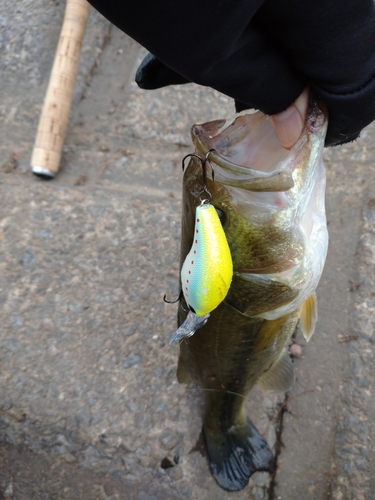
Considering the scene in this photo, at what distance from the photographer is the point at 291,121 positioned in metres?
1.25

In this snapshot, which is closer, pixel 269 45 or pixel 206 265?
pixel 269 45

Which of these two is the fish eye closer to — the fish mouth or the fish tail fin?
the fish mouth

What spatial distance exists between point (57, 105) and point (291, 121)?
1.99 m

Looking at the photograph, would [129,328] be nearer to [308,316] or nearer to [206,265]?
[308,316]

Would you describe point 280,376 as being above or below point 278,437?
above

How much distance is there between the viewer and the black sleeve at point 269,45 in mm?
844

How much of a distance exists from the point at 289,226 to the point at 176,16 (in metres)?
0.72

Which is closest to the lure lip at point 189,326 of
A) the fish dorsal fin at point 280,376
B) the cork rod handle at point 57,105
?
the fish dorsal fin at point 280,376

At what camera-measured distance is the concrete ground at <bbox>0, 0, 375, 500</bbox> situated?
2.04 metres

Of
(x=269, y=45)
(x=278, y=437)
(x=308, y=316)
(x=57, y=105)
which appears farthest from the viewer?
(x=57, y=105)

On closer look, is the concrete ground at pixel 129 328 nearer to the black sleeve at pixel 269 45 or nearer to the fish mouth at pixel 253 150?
the fish mouth at pixel 253 150

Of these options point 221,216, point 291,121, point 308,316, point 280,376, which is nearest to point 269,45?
point 291,121

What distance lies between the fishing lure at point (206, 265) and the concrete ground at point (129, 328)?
Result: 1.07 m

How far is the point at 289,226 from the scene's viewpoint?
4.46ft
